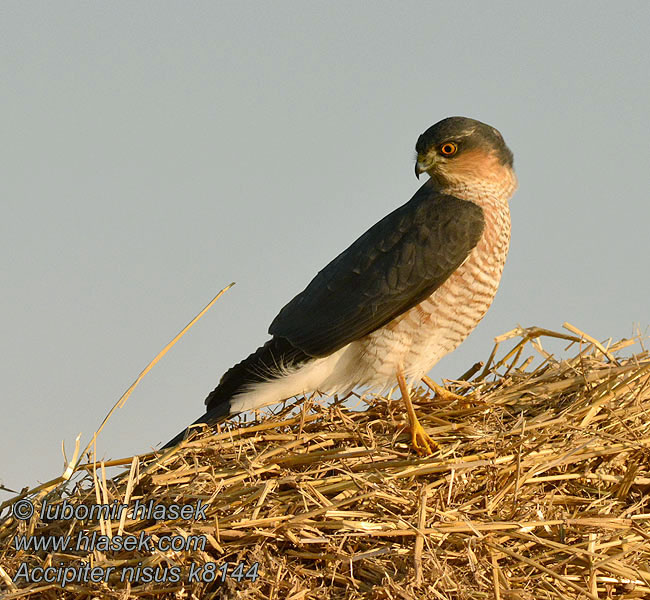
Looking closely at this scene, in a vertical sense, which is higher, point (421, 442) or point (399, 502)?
point (421, 442)

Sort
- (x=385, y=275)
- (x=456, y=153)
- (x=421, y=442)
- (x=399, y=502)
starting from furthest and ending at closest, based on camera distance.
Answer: (x=456, y=153), (x=385, y=275), (x=421, y=442), (x=399, y=502)

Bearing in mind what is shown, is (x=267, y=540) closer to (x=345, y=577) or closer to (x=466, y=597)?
(x=345, y=577)

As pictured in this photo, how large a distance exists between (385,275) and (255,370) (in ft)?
2.69

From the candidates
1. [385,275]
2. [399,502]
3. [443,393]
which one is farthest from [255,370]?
[399,502]

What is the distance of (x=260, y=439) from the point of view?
4.11 metres

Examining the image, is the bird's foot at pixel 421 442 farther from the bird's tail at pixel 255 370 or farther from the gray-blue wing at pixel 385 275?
the bird's tail at pixel 255 370

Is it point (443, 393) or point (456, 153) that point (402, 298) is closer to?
point (443, 393)

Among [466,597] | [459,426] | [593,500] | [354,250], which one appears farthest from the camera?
[354,250]

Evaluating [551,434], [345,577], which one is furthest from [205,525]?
[551,434]

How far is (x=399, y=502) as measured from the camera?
354cm

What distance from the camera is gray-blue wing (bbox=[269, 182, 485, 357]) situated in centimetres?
458

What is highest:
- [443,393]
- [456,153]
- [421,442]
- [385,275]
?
[456,153]

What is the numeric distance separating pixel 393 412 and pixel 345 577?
1157 millimetres

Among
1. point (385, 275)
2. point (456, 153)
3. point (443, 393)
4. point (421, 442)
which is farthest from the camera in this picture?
point (456, 153)
